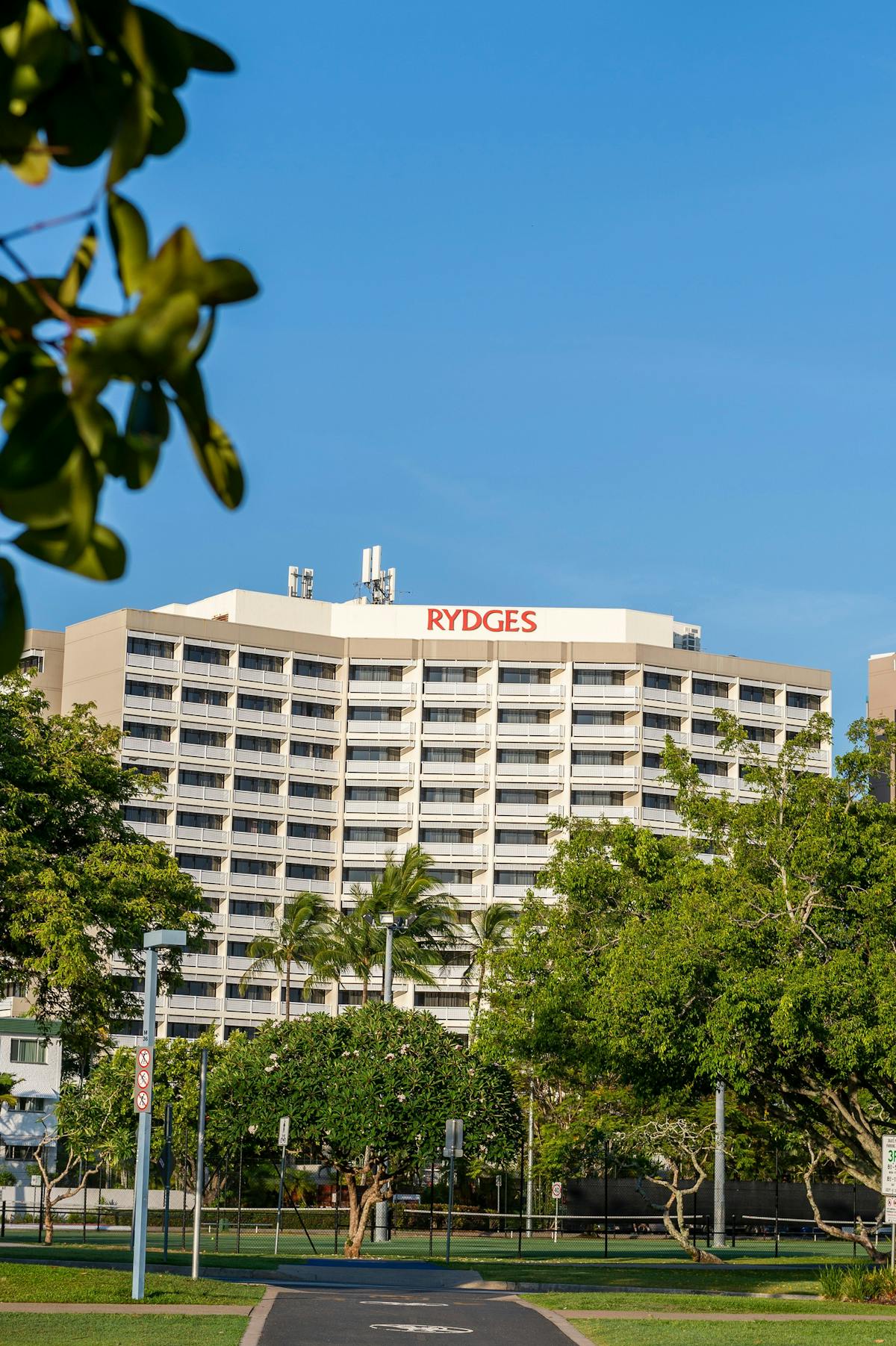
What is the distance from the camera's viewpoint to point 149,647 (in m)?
98.7

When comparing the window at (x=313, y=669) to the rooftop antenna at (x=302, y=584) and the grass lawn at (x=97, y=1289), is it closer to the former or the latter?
the rooftop antenna at (x=302, y=584)

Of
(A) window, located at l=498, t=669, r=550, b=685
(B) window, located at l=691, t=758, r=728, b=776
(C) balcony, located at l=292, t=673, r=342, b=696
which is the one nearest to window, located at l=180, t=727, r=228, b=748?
(C) balcony, located at l=292, t=673, r=342, b=696

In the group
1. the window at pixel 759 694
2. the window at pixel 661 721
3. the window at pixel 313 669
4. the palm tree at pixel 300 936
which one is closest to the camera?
the palm tree at pixel 300 936

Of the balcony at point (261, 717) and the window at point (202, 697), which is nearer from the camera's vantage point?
the window at point (202, 697)

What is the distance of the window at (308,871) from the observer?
3991 inches

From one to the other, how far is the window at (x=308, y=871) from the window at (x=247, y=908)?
273 centimetres

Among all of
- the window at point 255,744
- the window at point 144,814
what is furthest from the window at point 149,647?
the window at point 144,814

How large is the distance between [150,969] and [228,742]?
77157mm

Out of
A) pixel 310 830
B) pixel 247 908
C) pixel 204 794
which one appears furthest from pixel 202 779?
pixel 247 908

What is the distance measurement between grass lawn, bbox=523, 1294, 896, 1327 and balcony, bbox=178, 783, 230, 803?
7123 centimetres

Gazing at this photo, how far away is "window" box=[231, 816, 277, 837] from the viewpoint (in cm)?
10038

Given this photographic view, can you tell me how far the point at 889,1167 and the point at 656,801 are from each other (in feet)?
255

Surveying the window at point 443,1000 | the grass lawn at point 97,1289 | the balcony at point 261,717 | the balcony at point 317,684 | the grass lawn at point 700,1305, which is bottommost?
the grass lawn at point 700,1305

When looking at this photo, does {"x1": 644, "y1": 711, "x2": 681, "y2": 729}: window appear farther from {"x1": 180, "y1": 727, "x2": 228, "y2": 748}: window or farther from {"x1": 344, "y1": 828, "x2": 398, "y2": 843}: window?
{"x1": 180, "y1": 727, "x2": 228, "y2": 748}: window
